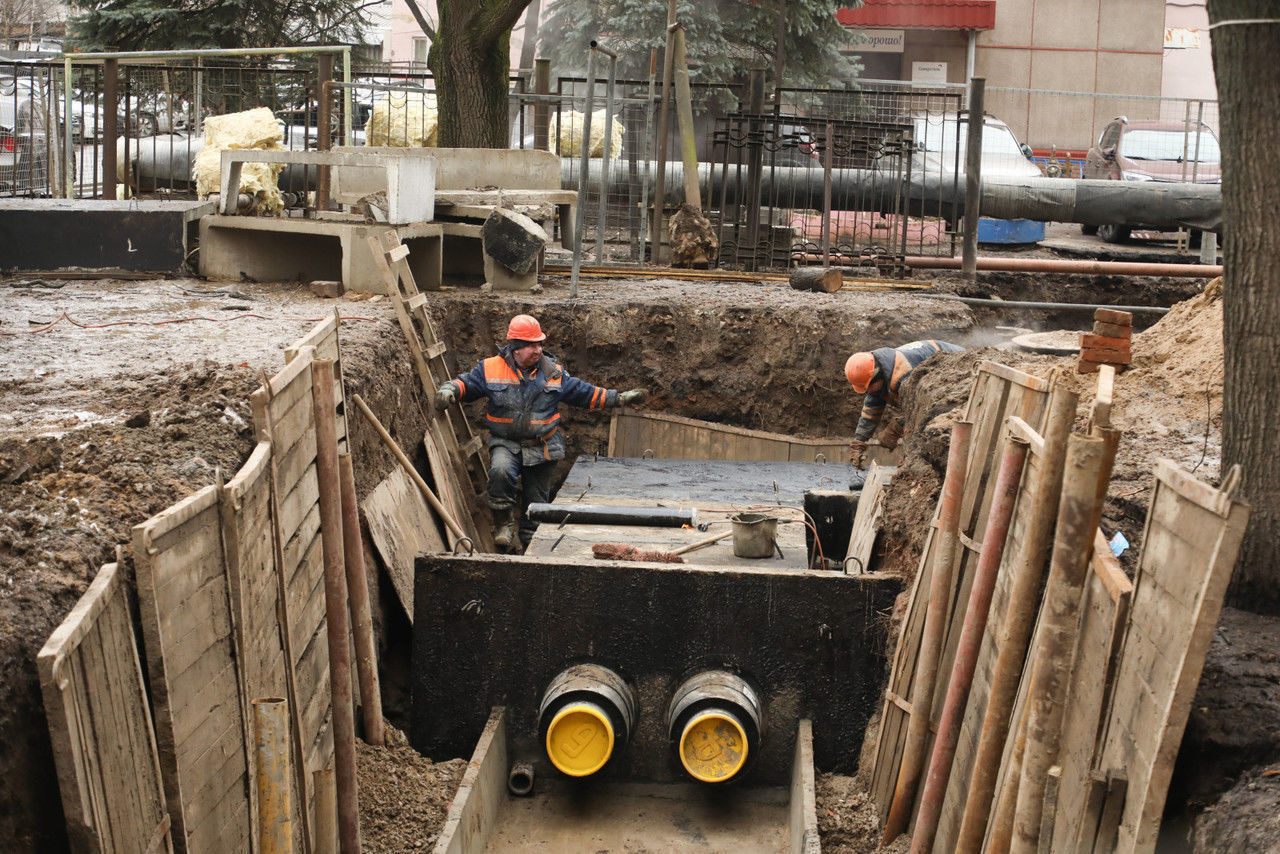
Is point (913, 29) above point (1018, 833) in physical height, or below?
above

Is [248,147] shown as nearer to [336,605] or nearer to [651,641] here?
[651,641]

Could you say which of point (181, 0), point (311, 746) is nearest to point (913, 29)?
point (181, 0)

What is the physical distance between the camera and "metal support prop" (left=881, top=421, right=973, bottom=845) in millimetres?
5465

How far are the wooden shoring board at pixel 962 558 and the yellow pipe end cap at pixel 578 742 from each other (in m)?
1.52

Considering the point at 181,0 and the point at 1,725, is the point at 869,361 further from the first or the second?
the point at 181,0

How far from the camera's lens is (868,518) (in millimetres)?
8195

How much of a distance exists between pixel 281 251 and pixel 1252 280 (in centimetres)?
940

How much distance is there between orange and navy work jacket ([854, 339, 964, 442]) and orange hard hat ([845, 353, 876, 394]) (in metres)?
0.04

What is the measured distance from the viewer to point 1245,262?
466 cm

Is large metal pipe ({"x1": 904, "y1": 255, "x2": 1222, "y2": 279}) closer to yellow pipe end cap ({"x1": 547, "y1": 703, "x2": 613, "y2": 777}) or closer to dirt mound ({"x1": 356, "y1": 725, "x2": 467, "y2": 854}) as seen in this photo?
yellow pipe end cap ({"x1": 547, "y1": 703, "x2": 613, "y2": 777})

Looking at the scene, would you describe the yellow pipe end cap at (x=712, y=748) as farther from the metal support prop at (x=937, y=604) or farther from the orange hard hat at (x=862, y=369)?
the orange hard hat at (x=862, y=369)

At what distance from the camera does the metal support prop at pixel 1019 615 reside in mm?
4047

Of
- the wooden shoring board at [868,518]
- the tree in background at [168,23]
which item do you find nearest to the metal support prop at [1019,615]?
the wooden shoring board at [868,518]

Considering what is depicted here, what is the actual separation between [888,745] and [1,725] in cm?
431
